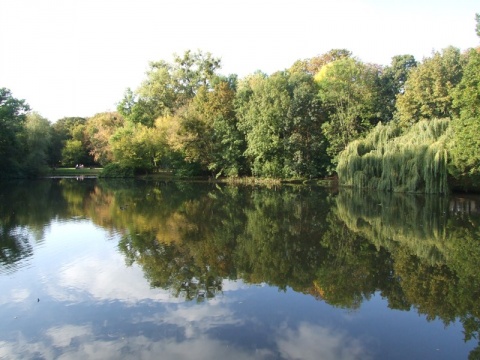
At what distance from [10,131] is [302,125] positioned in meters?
37.6

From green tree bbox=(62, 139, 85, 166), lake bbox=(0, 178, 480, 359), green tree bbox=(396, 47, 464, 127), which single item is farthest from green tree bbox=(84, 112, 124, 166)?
lake bbox=(0, 178, 480, 359)

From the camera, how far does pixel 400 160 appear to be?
30.5 meters

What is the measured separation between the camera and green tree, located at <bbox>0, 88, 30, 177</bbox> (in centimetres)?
5162

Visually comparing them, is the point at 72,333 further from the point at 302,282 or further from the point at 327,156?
the point at 327,156

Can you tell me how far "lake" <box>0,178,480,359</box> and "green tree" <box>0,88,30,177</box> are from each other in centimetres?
3662

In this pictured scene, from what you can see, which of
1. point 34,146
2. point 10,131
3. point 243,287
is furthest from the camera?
point 34,146

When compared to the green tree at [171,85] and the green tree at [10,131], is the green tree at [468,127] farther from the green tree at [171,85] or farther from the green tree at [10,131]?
the green tree at [10,131]

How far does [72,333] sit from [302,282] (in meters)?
5.94

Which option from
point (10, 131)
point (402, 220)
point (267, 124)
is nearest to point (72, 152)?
point (10, 131)

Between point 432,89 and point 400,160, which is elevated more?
point 432,89

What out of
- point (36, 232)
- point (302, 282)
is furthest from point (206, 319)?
point (36, 232)

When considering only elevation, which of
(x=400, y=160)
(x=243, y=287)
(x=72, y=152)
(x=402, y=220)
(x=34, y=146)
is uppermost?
(x=34, y=146)

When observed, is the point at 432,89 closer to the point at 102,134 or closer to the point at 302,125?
the point at 302,125

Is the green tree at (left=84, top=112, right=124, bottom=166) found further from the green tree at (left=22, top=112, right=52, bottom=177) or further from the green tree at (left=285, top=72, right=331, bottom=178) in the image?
the green tree at (left=285, top=72, right=331, bottom=178)
